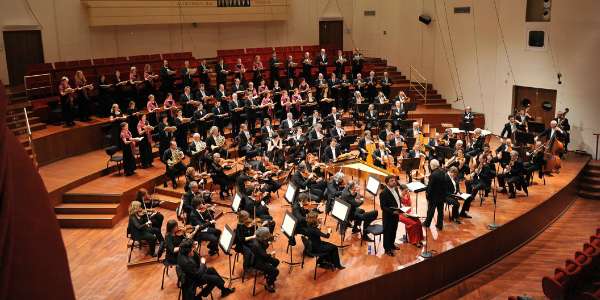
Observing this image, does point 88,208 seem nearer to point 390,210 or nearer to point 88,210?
point 88,210

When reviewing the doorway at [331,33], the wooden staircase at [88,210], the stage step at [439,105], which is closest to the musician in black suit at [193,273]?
the wooden staircase at [88,210]

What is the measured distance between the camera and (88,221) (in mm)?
10461

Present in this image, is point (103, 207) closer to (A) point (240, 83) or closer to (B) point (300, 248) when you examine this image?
(B) point (300, 248)

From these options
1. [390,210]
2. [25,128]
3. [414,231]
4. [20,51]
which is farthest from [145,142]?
[414,231]

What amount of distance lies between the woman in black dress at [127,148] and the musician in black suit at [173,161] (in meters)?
0.74

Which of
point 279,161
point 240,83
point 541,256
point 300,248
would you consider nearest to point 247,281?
point 300,248

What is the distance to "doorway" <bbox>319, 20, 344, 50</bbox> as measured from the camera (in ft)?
68.9

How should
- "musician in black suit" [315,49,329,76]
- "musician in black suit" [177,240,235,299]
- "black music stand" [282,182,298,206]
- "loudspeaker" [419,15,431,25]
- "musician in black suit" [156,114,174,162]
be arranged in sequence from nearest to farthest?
"musician in black suit" [177,240,235,299]
"black music stand" [282,182,298,206]
"musician in black suit" [156,114,174,162]
"musician in black suit" [315,49,329,76]
"loudspeaker" [419,15,431,25]

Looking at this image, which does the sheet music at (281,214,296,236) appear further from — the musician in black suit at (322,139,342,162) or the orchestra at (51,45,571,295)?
the musician in black suit at (322,139,342,162)

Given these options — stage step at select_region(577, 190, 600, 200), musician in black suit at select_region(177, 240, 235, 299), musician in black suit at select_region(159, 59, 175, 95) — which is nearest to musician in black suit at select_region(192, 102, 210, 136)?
musician in black suit at select_region(159, 59, 175, 95)

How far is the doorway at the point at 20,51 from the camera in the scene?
14.8 metres

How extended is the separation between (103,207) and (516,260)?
778 centimetres

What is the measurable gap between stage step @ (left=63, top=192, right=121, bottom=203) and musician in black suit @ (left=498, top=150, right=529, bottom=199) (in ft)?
25.9

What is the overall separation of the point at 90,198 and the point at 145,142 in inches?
78.3
